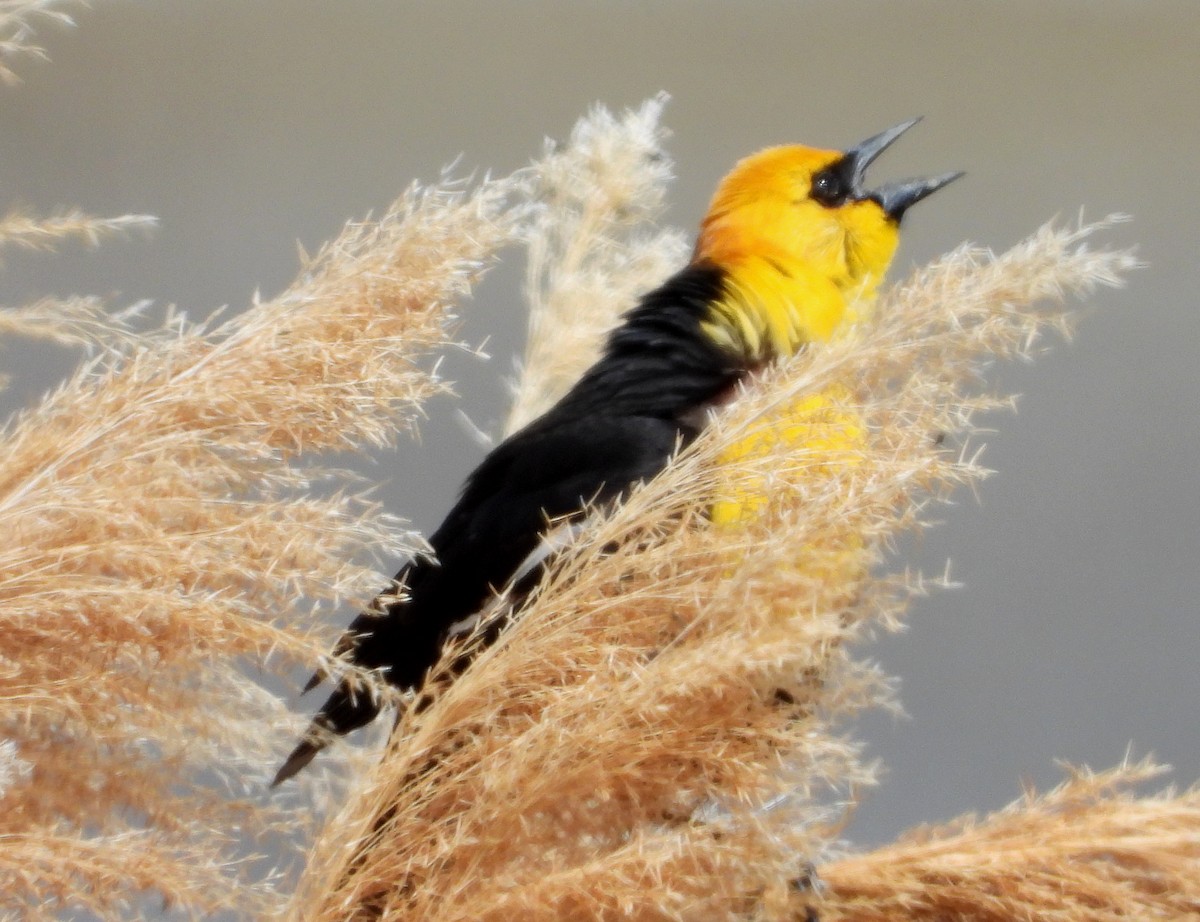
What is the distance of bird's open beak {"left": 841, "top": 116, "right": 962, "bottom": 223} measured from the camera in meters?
0.73

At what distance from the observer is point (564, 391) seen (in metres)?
0.75

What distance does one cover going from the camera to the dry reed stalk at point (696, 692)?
31 cm

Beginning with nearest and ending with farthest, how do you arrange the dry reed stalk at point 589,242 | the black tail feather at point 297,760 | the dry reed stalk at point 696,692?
the dry reed stalk at point 696,692 < the black tail feather at point 297,760 < the dry reed stalk at point 589,242

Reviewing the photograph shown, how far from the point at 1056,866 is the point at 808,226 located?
17.8 inches

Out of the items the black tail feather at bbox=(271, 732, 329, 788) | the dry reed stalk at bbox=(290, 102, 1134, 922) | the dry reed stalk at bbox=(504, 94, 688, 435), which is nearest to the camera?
the dry reed stalk at bbox=(290, 102, 1134, 922)

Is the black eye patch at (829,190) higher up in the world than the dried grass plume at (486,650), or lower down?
higher up

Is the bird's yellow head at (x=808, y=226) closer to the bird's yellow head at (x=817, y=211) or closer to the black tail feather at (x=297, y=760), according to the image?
the bird's yellow head at (x=817, y=211)

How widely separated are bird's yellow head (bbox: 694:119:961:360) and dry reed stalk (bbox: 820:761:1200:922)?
35 cm

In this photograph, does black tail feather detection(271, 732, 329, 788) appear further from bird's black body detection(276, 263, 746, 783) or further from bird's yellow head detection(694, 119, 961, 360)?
bird's yellow head detection(694, 119, 961, 360)

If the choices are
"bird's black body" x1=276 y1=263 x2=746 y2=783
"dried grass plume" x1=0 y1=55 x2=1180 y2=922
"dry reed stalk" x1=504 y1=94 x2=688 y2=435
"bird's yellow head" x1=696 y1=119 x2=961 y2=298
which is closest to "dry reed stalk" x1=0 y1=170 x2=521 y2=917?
"dried grass plume" x1=0 y1=55 x2=1180 y2=922

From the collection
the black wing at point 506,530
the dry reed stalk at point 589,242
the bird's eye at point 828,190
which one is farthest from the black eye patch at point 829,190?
the black wing at point 506,530

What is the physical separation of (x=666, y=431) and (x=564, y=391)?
186 mm

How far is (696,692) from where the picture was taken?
1.05 ft

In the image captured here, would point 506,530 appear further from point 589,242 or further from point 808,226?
point 808,226
